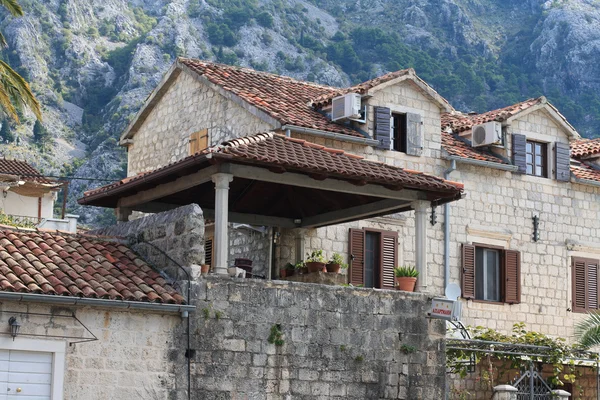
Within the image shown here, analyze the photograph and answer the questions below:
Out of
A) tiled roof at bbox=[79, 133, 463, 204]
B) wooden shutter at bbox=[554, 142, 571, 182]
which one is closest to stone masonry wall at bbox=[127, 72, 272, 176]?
tiled roof at bbox=[79, 133, 463, 204]

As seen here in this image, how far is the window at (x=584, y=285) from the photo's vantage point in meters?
29.2

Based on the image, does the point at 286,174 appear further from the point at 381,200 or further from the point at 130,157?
the point at 130,157

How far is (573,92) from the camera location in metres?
98.1

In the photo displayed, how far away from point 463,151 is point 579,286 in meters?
5.11

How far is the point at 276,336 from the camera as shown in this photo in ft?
59.0

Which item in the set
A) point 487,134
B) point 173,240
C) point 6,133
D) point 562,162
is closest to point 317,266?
point 173,240

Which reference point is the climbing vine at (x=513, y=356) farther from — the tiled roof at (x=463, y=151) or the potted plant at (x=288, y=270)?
the tiled roof at (x=463, y=151)

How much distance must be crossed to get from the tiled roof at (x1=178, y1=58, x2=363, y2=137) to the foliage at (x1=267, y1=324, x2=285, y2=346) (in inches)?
276

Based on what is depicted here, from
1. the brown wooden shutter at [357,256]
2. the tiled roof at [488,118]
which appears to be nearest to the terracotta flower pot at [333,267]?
the brown wooden shutter at [357,256]

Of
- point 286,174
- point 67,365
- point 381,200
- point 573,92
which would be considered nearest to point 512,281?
point 381,200

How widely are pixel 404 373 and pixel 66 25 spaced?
8076 centimetres

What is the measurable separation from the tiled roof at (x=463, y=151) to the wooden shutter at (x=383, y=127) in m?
1.85

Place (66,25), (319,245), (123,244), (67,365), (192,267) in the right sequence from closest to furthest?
(67,365) → (192,267) → (123,244) → (319,245) → (66,25)

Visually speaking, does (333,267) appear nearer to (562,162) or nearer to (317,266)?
(317,266)
